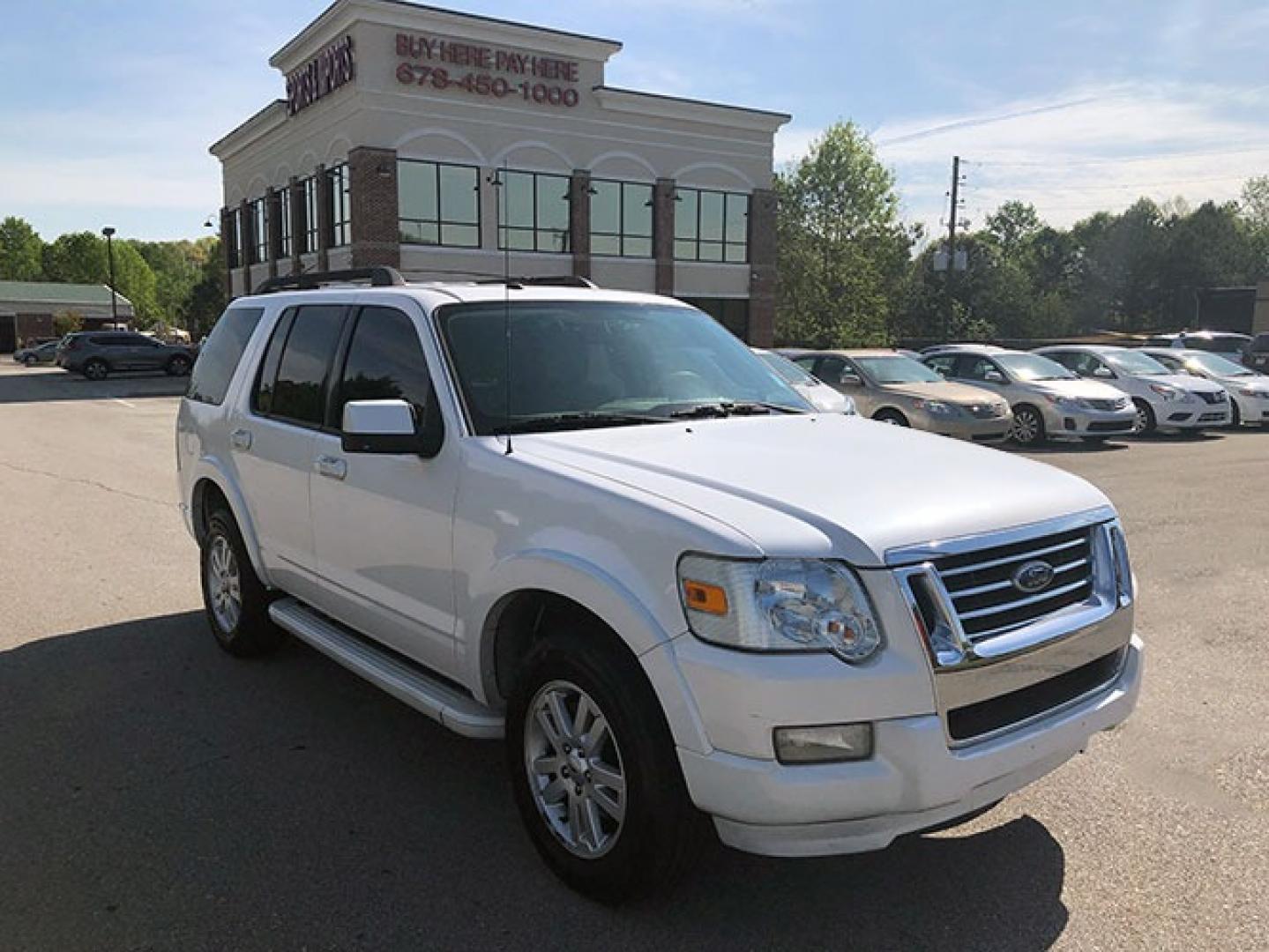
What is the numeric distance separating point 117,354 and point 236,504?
37.8 meters

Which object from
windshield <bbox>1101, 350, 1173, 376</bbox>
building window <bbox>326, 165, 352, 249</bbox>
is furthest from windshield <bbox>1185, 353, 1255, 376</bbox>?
building window <bbox>326, 165, 352, 249</bbox>

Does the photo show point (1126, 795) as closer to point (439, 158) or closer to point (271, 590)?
point (271, 590)

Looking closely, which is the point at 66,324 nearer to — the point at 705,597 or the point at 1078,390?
the point at 1078,390

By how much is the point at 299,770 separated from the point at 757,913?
1.99 m

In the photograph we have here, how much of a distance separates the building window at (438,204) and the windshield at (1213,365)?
20.3 metres

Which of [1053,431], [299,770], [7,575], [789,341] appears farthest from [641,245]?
[299,770]

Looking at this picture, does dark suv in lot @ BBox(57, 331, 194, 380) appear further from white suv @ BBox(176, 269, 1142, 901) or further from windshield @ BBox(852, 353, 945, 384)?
white suv @ BBox(176, 269, 1142, 901)

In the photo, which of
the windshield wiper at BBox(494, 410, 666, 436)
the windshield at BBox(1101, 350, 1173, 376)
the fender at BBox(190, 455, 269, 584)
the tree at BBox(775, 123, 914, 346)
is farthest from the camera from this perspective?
the tree at BBox(775, 123, 914, 346)

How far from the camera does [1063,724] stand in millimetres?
2949

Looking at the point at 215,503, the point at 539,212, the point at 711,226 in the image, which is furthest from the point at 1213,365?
the point at 539,212

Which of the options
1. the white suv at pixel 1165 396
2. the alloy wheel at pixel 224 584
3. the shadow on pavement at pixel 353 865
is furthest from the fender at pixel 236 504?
the white suv at pixel 1165 396

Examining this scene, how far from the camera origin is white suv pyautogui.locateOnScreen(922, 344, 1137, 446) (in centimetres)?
1530

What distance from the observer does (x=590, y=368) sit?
409 centimetres

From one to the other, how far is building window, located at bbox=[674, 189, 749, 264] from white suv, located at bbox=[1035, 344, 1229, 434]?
20.0m
